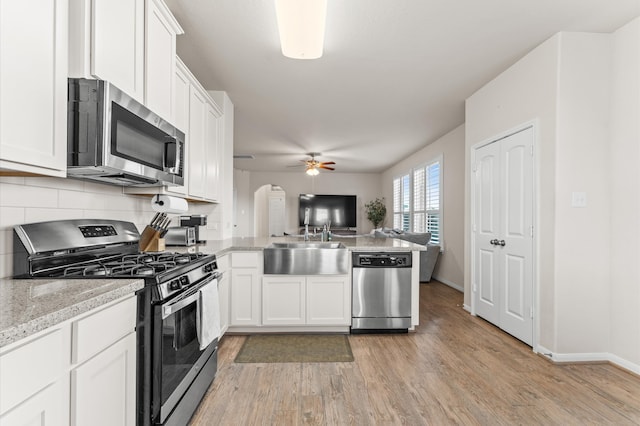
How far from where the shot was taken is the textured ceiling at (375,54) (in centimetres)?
234

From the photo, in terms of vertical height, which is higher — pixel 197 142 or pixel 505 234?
pixel 197 142

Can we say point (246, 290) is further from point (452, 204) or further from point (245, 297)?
point (452, 204)

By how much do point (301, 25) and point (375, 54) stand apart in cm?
103

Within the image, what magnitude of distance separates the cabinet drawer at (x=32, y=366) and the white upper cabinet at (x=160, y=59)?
1.37 meters

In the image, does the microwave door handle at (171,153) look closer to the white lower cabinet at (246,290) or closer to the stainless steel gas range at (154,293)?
the stainless steel gas range at (154,293)

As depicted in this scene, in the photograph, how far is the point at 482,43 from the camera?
2.78 metres

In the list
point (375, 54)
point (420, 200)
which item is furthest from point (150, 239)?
point (420, 200)

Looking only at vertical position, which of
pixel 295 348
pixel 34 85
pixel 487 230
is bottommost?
pixel 295 348

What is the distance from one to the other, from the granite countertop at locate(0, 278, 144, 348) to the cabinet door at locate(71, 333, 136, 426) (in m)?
0.20

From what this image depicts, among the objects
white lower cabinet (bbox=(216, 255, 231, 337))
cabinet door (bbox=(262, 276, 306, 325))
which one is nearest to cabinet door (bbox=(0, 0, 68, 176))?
white lower cabinet (bbox=(216, 255, 231, 337))

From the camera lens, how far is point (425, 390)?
7.25ft

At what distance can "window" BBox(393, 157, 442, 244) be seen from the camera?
20.3 ft

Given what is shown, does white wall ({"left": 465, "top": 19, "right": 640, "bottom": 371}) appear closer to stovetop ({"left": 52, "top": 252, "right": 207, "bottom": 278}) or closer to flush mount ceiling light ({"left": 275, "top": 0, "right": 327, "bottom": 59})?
flush mount ceiling light ({"left": 275, "top": 0, "right": 327, "bottom": 59})

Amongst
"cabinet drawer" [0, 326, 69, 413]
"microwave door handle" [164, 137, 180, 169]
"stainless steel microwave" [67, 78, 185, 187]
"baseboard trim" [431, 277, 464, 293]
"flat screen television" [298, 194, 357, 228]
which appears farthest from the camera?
"flat screen television" [298, 194, 357, 228]
